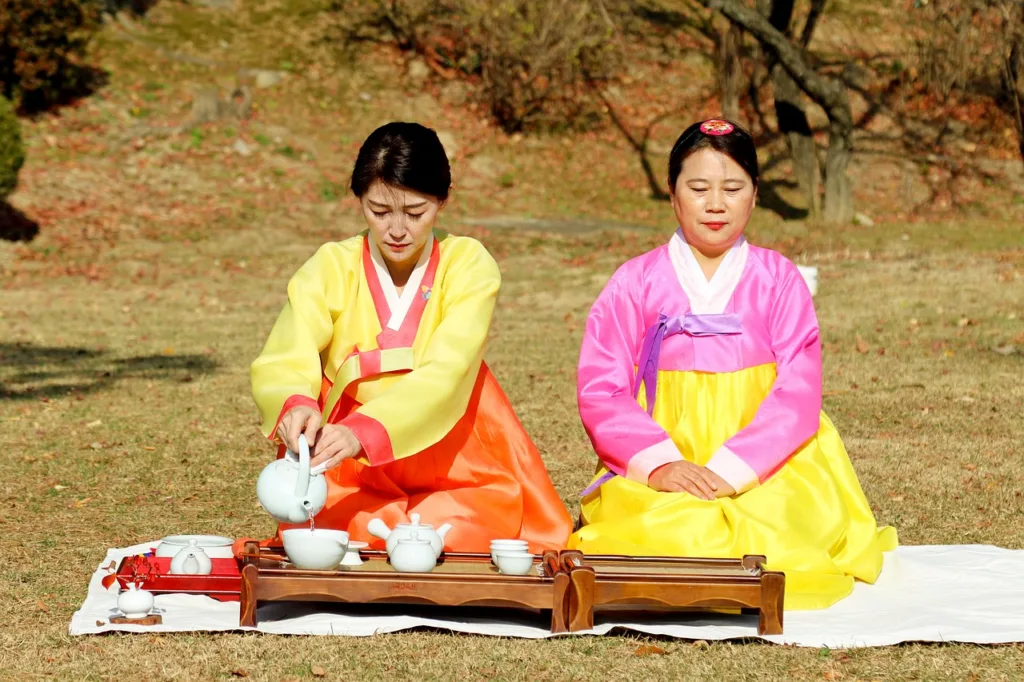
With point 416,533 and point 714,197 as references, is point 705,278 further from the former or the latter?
point 416,533

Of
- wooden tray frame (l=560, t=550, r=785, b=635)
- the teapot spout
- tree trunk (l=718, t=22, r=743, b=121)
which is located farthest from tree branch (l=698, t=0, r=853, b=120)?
wooden tray frame (l=560, t=550, r=785, b=635)

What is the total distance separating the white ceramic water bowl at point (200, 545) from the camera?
14.1ft

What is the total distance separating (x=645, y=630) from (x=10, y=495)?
3.37m

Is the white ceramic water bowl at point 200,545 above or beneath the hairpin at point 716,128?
beneath

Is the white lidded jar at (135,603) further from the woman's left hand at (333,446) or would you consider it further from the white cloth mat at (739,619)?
the woman's left hand at (333,446)

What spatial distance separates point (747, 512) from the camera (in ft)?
14.0

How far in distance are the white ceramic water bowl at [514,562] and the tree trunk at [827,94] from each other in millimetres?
13967

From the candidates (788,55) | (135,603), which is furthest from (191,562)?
(788,55)

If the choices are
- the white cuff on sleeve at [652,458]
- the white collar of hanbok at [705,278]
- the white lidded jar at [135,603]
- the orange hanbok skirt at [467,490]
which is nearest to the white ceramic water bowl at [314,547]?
the white lidded jar at [135,603]

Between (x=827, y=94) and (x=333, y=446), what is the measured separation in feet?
47.8

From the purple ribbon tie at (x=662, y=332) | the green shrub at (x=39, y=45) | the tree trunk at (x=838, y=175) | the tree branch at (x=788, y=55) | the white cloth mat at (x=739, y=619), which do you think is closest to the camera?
the white cloth mat at (x=739, y=619)

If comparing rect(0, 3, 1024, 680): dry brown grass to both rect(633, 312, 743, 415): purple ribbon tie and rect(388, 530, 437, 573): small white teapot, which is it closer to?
rect(388, 530, 437, 573): small white teapot

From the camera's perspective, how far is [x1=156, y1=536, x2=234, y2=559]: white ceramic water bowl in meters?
4.29

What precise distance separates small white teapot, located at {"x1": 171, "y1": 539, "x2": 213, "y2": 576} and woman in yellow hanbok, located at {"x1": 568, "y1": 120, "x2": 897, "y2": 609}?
51.3 inches
